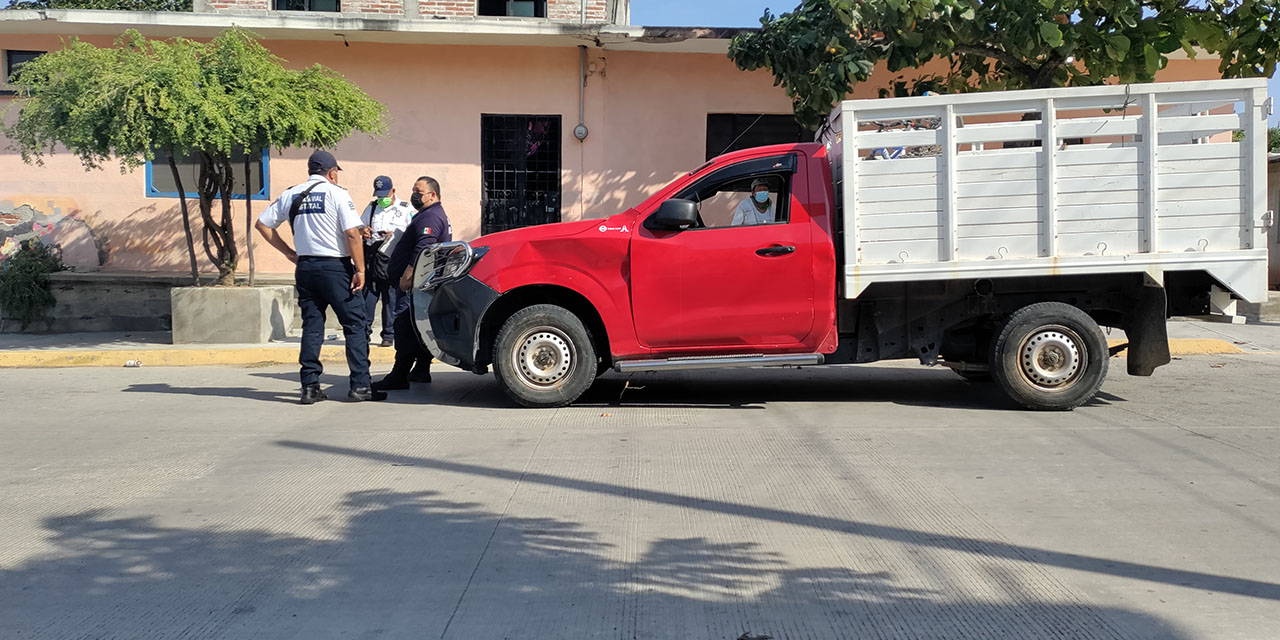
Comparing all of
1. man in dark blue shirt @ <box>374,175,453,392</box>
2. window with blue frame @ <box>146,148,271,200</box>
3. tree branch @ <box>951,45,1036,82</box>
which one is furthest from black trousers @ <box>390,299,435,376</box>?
window with blue frame @ <box>146,148,271,200</box>

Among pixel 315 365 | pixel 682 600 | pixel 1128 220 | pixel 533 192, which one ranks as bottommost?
pixel 682 600

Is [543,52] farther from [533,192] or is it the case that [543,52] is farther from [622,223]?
[622,223]

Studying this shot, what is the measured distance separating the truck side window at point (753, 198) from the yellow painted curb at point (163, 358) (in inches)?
182

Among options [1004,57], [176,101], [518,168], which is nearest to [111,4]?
[518,168]

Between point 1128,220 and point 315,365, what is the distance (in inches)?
249

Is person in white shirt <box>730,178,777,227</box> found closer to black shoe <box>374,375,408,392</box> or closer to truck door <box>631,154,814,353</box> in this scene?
truck door <box>631,154,814,353</box>

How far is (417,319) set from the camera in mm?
8047

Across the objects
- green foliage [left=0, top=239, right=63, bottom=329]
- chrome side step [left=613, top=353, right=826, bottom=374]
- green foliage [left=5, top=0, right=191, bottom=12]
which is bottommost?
chrome side step [left=613, top=353, right=826, bottom=374]

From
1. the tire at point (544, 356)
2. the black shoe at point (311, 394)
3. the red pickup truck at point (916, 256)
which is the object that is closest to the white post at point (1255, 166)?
the red pickup truck at point (916, 256)

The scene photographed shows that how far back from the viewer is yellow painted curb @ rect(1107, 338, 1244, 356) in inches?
429

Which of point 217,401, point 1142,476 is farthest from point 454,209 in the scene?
point 1142,476

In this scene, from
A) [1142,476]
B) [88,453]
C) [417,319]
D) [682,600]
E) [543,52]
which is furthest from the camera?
[543,52]

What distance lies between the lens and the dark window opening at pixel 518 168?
585 inches

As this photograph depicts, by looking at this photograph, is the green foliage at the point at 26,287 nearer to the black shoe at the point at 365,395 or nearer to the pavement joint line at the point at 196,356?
the pavement joint line at the point at 196,356
